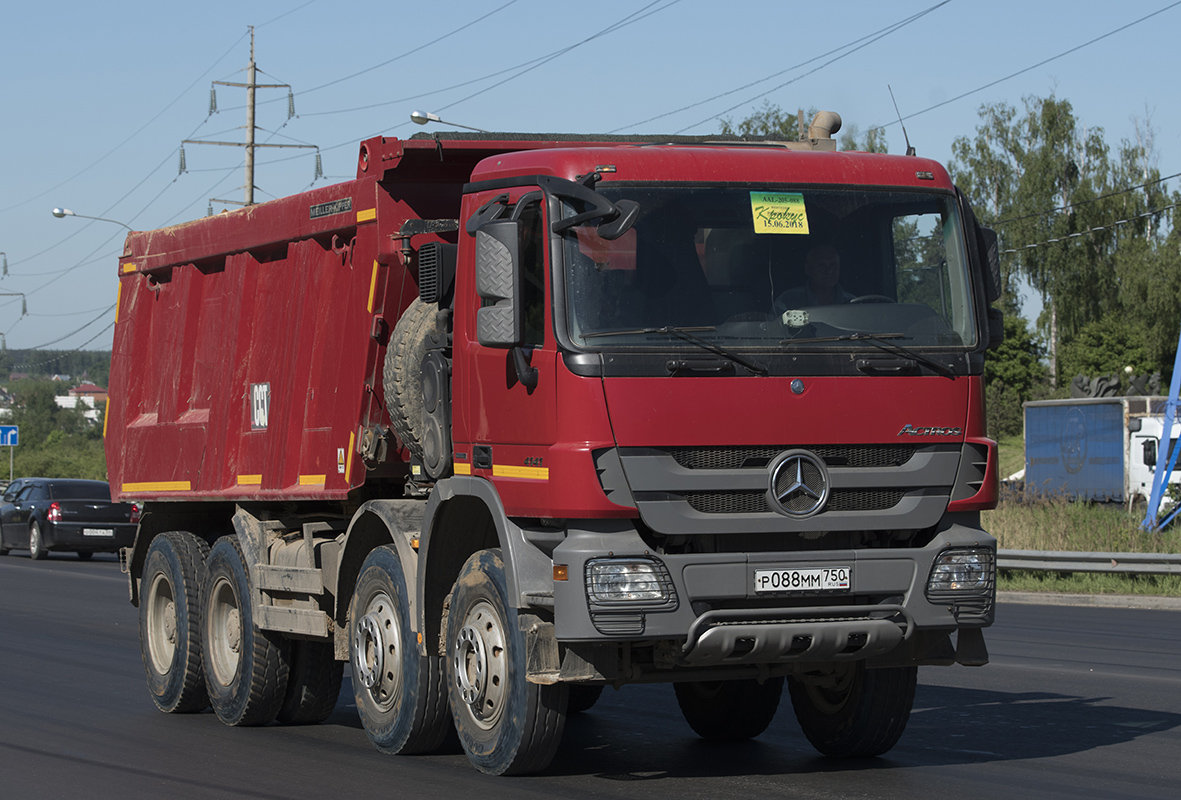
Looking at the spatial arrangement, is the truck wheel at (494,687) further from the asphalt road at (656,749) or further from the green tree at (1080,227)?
the green tree at (1080,227)

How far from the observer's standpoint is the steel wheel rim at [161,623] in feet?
38.9

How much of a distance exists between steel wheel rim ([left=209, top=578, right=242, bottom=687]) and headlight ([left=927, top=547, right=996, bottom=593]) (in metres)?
5.26

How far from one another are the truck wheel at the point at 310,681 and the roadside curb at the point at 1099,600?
39.4ft

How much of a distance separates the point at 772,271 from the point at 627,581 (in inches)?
63.4

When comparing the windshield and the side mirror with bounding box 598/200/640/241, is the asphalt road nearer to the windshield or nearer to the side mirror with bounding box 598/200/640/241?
the windshield

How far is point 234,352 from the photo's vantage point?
37.3 ft

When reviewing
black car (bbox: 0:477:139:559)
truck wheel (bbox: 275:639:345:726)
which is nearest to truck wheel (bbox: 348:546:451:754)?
truck wheel (bbox: 275:639:345:726)

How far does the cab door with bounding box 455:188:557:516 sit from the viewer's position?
Answer: 7340 mm

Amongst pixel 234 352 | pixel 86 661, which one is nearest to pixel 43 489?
pixel 86 661

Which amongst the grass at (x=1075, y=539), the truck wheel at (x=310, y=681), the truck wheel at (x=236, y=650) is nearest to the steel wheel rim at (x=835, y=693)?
the truck wheel at (x=310, y=681)

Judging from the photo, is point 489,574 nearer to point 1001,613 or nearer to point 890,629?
point 890,629

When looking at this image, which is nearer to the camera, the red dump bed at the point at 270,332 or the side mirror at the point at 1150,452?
the red dump bed at the point at 270,332

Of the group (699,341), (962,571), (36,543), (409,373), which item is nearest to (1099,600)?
(962,571)

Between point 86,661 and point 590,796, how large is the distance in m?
8.01
